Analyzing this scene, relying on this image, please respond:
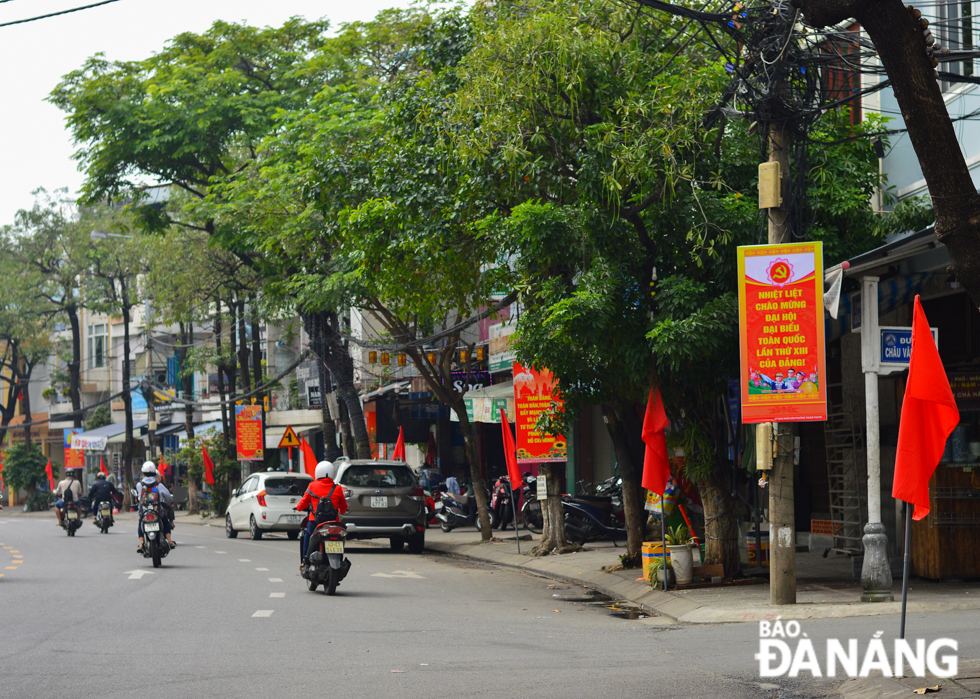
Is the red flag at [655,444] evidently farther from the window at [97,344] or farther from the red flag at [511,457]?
the window at [97,344]

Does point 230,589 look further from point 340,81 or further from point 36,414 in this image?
point 36,414

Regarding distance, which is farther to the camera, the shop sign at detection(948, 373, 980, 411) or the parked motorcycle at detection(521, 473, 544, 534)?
the parked motorcycle at detection(521, 473, 544, 534)

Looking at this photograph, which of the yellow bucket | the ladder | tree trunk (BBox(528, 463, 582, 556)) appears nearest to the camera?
the yellow bucket

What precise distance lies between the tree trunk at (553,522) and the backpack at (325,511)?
6.04 m

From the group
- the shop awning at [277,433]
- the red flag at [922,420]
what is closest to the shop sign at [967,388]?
the red flag at [922,420]

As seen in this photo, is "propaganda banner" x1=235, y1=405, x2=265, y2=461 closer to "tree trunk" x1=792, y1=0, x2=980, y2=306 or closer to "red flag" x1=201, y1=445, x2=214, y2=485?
"red flag" x1=201, y1=445, x2=214, y2=485

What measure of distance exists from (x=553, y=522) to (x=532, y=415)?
203cm

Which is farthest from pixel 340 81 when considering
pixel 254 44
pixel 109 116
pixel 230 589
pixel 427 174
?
pixel 230 589

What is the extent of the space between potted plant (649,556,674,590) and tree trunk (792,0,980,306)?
24.2 feet

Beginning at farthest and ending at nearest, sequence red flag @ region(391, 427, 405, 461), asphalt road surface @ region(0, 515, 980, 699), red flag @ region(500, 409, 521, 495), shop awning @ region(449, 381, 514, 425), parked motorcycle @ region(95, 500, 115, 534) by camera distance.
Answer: red flag @ region(391, 427, 405, 461)
parked motorcycle @ region(95, 500, 115, 534)
shop awning @ region(449, 381, 514, 425)
red flag @ region(500, 409, 521, 495)
asphalt road surface @ region(0, 515, 980, 699)

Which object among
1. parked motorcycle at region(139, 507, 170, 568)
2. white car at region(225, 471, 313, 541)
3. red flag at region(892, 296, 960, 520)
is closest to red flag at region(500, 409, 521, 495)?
parked motorcycle at region(139, 507, 170, 568)

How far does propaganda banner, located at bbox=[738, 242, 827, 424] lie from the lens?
11.8 metres

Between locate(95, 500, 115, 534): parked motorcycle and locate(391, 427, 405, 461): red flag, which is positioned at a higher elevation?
locate(391, 427, 405, 461): red flag

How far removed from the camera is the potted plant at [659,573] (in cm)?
1394
